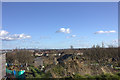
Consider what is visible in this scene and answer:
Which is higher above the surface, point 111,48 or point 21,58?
point 111,48

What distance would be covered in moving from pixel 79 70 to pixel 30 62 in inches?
275

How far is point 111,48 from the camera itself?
12.1m

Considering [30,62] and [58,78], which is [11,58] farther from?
[58,78]

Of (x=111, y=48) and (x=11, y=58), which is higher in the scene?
(x=111, y=48)

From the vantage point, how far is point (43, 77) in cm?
347

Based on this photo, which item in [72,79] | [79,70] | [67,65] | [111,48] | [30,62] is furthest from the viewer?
[111,48]

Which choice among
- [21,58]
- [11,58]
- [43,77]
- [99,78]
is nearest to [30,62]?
[21,58]

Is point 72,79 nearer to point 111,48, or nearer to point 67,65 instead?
point 67,65

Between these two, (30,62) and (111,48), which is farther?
(111,48)

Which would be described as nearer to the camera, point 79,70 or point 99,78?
point 99,78

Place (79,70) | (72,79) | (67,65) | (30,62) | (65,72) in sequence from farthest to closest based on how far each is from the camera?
(30,62) → (67,65) → (79,70) → (65,72) → (72,79)

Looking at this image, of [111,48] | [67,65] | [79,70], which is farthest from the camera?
[111,48]

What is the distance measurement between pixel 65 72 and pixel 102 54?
7.81 meters

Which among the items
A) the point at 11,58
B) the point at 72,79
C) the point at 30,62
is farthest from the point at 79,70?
the point at 11,58
